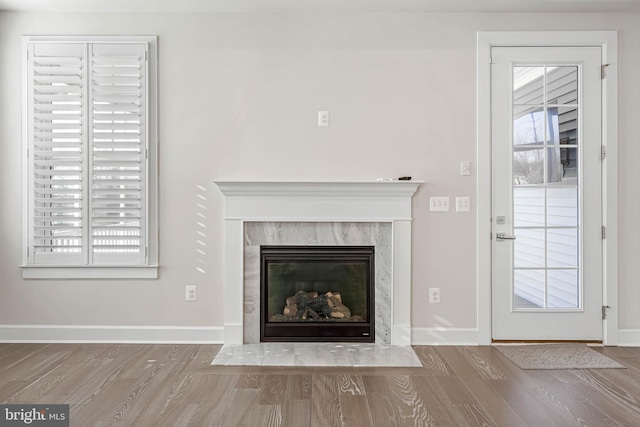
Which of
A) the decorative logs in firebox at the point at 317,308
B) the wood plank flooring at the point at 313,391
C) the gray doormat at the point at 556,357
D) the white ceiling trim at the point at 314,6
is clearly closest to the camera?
the wood plank flooring at the point at 313,391

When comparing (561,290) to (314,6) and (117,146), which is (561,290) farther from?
(117,146)

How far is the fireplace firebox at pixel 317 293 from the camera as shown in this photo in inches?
139

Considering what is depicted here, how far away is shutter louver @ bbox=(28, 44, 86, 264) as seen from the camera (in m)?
3.49

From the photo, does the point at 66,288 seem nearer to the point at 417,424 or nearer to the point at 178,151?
the point at 178,151

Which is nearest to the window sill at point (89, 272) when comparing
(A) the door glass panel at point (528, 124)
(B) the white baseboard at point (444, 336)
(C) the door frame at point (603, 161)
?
(B) the white baseboard at point (444, 336)

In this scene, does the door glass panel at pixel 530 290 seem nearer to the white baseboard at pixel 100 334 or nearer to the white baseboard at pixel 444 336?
the white baseboard at pixel 444 336

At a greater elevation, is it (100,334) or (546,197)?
(546,197)

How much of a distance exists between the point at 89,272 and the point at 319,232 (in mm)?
1889

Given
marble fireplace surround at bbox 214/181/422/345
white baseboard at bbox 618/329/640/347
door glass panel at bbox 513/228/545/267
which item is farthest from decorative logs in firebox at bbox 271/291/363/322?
white baseboard at bbox 618/329/640/347

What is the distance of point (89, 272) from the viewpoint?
3537 mm

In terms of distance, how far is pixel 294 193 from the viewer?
11.3 feet

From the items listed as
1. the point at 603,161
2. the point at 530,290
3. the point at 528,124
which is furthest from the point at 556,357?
the point at 528,124

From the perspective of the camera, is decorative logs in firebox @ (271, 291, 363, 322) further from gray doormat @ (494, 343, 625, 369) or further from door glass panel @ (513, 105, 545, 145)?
door glass panel @ (513, 105, 545, 145)

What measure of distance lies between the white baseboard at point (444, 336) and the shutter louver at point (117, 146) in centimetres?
233
